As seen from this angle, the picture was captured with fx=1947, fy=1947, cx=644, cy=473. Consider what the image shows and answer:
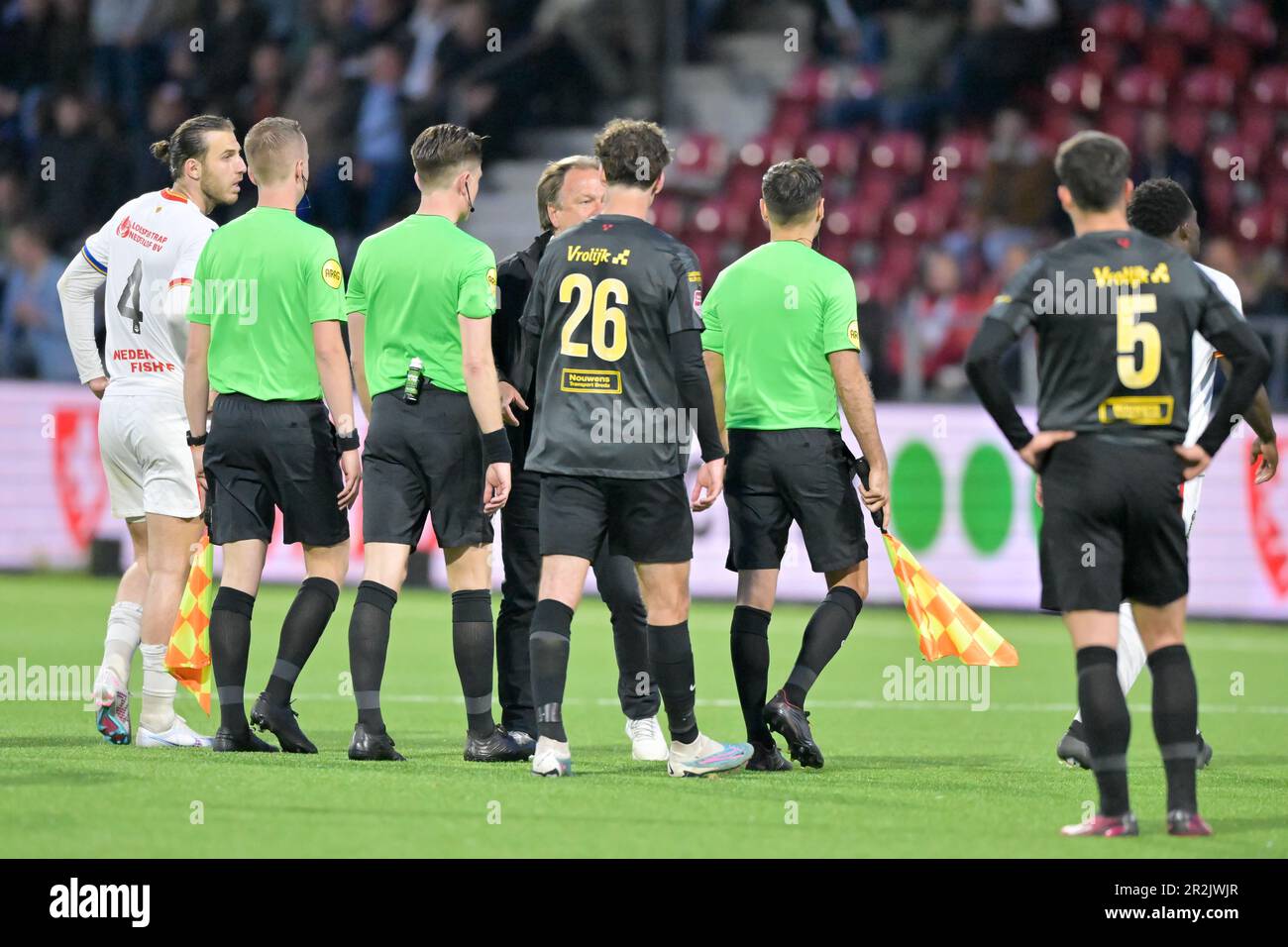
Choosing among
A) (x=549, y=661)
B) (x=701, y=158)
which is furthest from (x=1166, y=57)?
(x=549, y=661)

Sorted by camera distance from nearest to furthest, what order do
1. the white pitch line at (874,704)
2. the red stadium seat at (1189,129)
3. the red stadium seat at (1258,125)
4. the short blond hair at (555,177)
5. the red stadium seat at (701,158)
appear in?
the short blond hair at (555,177)
the white pitch line at (874,704)
the red stadium seat at (1189,129)
the red stadium seat at (1258,125)
the red stadium seat at (701,158)

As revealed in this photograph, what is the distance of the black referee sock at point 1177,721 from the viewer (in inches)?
229

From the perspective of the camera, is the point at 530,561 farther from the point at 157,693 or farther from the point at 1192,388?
the point at 1192,388

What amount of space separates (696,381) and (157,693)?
263cm

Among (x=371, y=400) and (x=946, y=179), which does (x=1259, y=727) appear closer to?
(x=371, y=400)

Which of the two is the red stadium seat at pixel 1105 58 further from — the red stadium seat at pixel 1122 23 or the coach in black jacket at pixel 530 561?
the coach in black jacket at pixel 530 561

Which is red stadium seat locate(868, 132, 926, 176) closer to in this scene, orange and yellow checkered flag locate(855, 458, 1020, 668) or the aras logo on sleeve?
orange and yellow checkered flag locate(855, 458, 1020, 668)

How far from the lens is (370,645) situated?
7.24m

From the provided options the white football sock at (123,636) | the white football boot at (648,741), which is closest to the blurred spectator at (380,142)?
the white football sock at (123,636)

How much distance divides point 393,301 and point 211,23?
14471 mm

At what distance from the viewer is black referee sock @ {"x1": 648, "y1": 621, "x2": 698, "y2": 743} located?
703cm

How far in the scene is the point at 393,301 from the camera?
731 cm

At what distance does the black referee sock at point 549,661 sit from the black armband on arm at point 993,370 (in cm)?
182
